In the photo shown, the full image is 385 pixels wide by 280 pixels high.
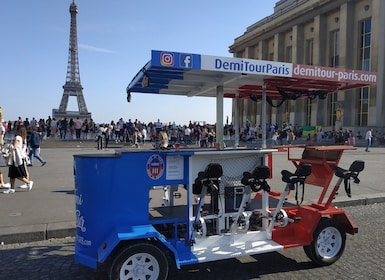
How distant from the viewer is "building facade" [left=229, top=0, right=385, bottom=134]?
41.2 m

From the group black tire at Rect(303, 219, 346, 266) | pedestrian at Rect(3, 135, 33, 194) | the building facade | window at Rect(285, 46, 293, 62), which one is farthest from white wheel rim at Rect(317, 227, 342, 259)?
window at Rect(285, 46, 293, 62)

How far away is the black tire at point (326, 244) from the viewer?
479cm

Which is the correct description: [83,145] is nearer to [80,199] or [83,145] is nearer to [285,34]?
[80,199]

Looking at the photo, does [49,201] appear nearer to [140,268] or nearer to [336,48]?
[140,268]

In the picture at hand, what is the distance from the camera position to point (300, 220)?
498 centimetres

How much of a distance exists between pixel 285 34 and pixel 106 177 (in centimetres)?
6031

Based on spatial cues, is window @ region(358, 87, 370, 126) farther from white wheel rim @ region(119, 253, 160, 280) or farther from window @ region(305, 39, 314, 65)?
white wheel rim @ region(119, 253, 160, 280)

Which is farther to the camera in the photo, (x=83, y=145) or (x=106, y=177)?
(x=83, y=145)

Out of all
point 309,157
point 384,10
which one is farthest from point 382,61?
point 309,157

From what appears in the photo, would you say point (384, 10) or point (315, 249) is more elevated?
point (384, 10)

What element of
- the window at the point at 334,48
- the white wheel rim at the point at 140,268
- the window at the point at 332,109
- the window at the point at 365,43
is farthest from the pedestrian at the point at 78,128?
the window at the point at 334,48

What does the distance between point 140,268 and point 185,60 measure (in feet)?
7.90

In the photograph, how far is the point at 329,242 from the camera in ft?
16.3

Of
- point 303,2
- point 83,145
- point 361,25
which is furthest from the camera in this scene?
point 303,2
